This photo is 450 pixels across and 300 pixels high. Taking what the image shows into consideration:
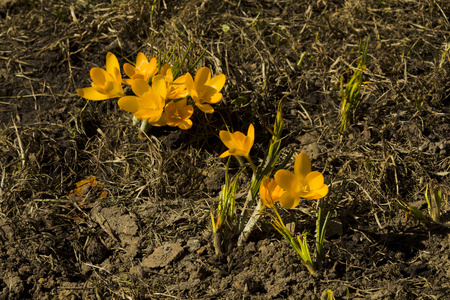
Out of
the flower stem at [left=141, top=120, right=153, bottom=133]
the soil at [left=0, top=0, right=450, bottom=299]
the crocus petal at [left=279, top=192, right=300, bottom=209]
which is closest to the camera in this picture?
the crocus petal at [left=279, top=192, right=300, bottom=209]

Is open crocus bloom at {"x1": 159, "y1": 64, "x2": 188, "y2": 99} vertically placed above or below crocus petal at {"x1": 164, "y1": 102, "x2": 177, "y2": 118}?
above

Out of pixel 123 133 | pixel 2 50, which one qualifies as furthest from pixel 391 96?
pixel 2 50

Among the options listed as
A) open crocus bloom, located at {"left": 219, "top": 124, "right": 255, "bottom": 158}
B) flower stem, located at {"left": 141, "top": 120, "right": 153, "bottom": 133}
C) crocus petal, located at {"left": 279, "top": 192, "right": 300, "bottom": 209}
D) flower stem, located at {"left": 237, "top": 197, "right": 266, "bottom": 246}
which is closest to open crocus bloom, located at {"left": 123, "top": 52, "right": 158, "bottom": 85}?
flower stem, located at {"left": 141, "top": 120, "right": 153, "bottom": 133}

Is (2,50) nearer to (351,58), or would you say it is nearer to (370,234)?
(351,58)

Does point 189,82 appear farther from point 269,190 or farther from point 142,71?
point 269,190

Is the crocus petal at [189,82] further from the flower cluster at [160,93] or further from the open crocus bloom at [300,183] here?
the open crocus bloom at [300,183]

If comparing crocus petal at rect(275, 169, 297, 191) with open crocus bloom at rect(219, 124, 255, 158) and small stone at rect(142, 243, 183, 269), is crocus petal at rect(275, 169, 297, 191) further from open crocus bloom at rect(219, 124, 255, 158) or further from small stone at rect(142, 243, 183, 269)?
small stone at rect(142, 243, 183, 269)

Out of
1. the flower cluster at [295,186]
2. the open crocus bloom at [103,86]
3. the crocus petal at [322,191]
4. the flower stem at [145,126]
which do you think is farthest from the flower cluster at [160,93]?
the crocus petal at [322,191]

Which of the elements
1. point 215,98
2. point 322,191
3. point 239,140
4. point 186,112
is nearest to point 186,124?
point 186,112
